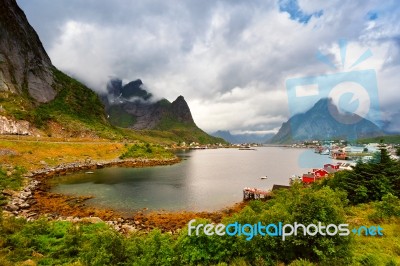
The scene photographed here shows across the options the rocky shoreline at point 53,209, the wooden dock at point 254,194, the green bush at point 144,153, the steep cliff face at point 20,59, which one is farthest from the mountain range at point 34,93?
the wooden dock at point 254,194

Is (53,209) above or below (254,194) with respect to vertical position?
above

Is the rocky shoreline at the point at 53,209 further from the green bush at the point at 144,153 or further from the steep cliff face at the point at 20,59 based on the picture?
the steep cliff face at the point at 20,59

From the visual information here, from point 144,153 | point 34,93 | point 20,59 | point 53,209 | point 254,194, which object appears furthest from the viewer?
point 34,93

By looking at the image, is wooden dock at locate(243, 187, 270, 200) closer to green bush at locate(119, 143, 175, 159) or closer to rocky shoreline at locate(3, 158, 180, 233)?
rocky shoreline at locate(3, 158, 180, 233)

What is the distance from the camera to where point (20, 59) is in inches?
5556

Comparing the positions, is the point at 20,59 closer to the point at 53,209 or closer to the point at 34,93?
the point at 34,93

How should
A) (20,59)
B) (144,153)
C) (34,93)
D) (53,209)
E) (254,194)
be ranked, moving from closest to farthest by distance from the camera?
1. (53,209)
2. (254,194)
3. (144,153)
4. (20,59)
5. (34,93)

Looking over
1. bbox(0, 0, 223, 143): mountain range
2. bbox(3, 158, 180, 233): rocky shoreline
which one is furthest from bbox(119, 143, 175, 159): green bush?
bbox(3, 158, 180, 233): rocky shoreline

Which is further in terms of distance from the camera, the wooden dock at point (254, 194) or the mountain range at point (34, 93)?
the mountain range at point (34, 93)

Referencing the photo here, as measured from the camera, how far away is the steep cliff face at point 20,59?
424ft

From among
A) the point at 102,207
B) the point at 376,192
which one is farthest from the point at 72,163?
the point at 376,192

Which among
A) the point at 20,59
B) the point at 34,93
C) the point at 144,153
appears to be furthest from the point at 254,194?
the point at 20,59

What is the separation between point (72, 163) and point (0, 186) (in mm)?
37222

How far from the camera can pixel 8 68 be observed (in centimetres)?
12950
